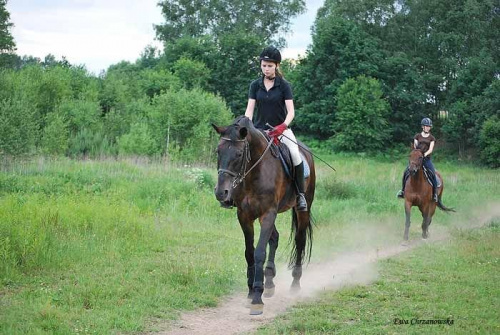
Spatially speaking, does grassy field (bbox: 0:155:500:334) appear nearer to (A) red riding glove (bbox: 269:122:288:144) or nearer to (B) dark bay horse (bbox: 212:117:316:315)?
(B) dark bay horse (bbox: 212:117:316:315)

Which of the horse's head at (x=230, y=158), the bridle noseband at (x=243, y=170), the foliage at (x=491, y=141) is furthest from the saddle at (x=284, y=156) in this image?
the foliage at (x=491, y=141)

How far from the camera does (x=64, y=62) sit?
2184 inches

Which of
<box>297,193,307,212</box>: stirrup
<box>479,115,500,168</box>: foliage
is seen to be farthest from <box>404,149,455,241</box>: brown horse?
<box>479,115,500,168</box>: foliage

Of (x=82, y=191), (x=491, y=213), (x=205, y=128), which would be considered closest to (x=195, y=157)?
(x=205, y=128)

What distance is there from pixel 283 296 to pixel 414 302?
2050mm

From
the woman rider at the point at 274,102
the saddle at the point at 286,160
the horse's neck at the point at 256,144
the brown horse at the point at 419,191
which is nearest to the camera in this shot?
the horse's neck at the point at 256,144

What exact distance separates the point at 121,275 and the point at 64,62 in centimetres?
5031

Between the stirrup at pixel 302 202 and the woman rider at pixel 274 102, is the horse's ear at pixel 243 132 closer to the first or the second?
the woman rider at pixel 274 102

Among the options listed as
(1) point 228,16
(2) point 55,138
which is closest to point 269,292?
(2) point 55,138

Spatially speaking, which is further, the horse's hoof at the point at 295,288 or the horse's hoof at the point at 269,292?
the horse's hoof at the point at 295,288

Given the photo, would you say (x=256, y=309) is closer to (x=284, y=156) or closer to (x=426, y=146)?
(x=284, y=156)

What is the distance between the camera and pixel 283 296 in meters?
9.05

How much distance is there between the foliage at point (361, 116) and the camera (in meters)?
47.2

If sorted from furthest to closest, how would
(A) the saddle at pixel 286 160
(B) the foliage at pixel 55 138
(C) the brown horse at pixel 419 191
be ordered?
(B) the foliage at pixel 55 138 < (C) the brown horse at pixel 419 191 < (A) the saddle at pixel 286 160
